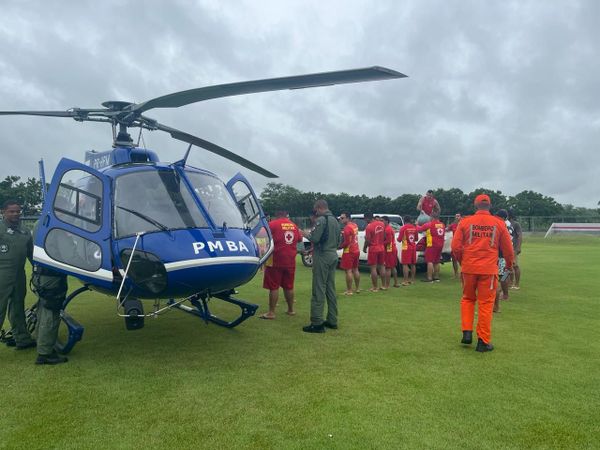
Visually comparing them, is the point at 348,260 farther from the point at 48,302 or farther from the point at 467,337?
the point at 48,302

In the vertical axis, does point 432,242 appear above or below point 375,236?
below

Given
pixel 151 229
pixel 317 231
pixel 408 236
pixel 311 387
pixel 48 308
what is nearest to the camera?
pixel 311 387

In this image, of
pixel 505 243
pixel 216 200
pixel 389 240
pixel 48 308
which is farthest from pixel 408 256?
pixel 48 308

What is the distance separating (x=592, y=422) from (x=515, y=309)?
4.56m

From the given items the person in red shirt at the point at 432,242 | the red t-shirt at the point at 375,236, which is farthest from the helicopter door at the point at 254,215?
the person in red shirt at the point at 432,242

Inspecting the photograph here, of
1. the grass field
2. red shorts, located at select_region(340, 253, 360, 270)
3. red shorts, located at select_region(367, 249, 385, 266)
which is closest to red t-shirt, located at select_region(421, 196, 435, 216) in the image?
red shorts, located at select_region(367, 249, 385, 266)

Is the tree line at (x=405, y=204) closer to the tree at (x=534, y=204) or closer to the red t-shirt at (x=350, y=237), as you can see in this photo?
the tree at (x=534, y=204)

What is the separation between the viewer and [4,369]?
484cm

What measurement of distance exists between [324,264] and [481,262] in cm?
205

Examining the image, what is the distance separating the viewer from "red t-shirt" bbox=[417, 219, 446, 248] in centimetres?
1111

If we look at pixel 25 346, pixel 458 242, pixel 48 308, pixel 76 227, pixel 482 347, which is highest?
pixel 76 227

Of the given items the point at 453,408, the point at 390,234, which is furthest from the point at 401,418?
the point at 390,234

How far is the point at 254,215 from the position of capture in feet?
19.7

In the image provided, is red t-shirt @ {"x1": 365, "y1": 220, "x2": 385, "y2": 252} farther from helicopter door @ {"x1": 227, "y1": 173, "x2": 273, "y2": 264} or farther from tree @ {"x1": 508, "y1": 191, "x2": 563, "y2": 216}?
tree @ {"x1": 508, "y1": 191, "x2": 563, "y2": 216}
